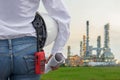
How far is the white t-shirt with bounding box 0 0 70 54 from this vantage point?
2.87 metres

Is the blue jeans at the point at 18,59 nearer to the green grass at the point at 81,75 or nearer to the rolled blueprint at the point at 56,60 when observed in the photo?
the rolled blueprint at the point at 56,60

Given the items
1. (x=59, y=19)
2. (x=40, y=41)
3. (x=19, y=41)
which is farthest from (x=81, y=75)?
(x=19, y=41)

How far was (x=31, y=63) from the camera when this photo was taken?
290 cm

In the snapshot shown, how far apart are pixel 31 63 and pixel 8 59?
0.52ft

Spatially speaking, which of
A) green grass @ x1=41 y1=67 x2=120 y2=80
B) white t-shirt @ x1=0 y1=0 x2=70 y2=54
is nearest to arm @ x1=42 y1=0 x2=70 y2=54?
white t-shirt @ x1=0 y1=0 x2=70 y2=54

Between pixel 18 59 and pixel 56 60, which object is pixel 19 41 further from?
pixel 56 60

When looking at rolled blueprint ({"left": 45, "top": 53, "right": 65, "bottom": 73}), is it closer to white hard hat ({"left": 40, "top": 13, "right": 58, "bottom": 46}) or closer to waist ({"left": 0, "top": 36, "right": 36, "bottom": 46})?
white hard hat ({"left": 40, "top": 13, "right": 58, "bottom": 46})

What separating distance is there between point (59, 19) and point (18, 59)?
1.45ft

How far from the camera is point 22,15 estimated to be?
9.64ft

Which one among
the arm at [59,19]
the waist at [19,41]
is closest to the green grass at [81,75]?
the arm at [59,19]

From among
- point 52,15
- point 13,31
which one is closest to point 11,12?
point 13,31

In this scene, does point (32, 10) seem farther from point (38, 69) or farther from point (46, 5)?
point (38, 69)

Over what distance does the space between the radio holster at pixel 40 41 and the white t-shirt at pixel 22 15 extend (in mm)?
44

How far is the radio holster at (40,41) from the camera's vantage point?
2.89 m
